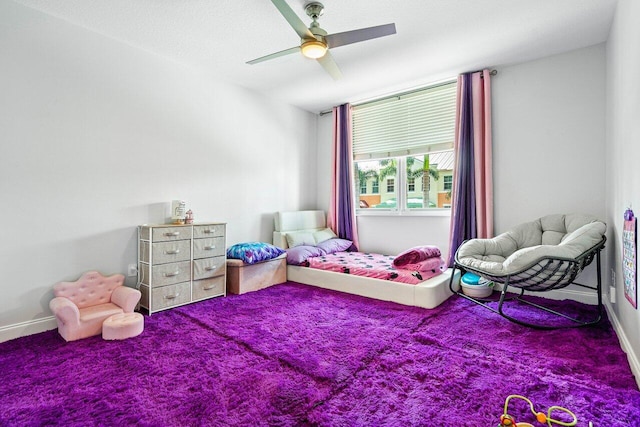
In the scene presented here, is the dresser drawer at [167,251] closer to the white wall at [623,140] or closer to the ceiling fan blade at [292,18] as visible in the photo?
the ceiling fan blade at [292,18]

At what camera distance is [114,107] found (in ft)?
9.52

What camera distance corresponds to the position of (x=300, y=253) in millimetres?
3926

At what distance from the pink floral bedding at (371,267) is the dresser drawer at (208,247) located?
3.61ft

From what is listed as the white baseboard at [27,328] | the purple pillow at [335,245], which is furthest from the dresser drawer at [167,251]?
the purple pillow at [335,245]

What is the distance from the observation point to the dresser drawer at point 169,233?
111 inches

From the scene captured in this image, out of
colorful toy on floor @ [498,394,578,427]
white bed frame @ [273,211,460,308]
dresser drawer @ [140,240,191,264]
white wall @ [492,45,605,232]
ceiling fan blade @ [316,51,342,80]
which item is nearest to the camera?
colorful toy on floor @ [498,394,578,427]

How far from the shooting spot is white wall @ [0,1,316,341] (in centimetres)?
237

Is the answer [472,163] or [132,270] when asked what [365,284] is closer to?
[472,163]

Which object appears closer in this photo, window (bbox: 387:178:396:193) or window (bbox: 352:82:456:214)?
window (bbox: 352:82:456:214)

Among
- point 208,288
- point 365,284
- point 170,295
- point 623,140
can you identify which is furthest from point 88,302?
point 623,140

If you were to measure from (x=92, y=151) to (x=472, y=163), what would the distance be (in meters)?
3.99

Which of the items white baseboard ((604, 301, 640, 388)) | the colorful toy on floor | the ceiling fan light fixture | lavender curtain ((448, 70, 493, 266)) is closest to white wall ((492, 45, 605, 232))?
lavender curtain ((448, 70, 493, 266))

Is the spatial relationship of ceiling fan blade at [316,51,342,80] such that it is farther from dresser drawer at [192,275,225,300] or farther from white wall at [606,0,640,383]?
dresser drawer at [192,275,225,300]

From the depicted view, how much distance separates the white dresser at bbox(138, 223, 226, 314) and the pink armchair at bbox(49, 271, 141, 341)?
0.24m
